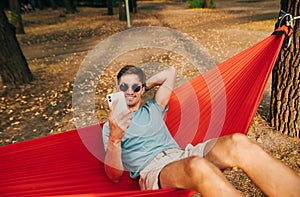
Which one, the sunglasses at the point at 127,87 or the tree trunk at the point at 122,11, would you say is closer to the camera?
the sunglasses at the point at 127,87

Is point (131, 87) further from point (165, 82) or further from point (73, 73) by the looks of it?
point (73, 73)

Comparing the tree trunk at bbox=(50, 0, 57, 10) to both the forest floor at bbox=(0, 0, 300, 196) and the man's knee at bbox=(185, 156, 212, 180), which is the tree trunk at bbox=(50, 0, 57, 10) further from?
the man's knee at bbox=(185, 156, 212, 180)

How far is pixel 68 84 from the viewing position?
5160 millimetres

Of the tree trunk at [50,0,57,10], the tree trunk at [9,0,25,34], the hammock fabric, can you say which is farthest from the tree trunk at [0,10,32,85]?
the tree trunk at [50,0,57,10]

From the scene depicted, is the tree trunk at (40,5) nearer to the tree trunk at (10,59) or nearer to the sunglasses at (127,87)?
the tree trunk at (10,59)

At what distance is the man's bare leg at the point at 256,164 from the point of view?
156cm

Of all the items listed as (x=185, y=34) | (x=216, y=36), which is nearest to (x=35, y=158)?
(x=216, y=36)

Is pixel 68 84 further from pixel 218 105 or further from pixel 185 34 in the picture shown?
pixel 185 34

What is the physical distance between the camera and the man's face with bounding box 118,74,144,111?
6.22 feet

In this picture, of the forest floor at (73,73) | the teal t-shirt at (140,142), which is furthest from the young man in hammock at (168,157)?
the forest floor at (73,73)

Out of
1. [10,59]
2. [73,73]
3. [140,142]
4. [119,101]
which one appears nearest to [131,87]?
[119,101]

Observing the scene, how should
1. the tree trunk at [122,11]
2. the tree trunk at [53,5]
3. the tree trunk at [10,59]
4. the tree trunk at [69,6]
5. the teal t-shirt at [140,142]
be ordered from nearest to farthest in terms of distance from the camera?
the teal t-shirt at [140,142] → the tree trunk at [10,59] → the tree trunk at [122,11] → the tree trunk at [69,6] → the tree trunk at [53,5]

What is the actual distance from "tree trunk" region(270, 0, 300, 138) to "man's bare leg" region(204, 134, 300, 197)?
48.8 inches

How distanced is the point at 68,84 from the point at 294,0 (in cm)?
360
